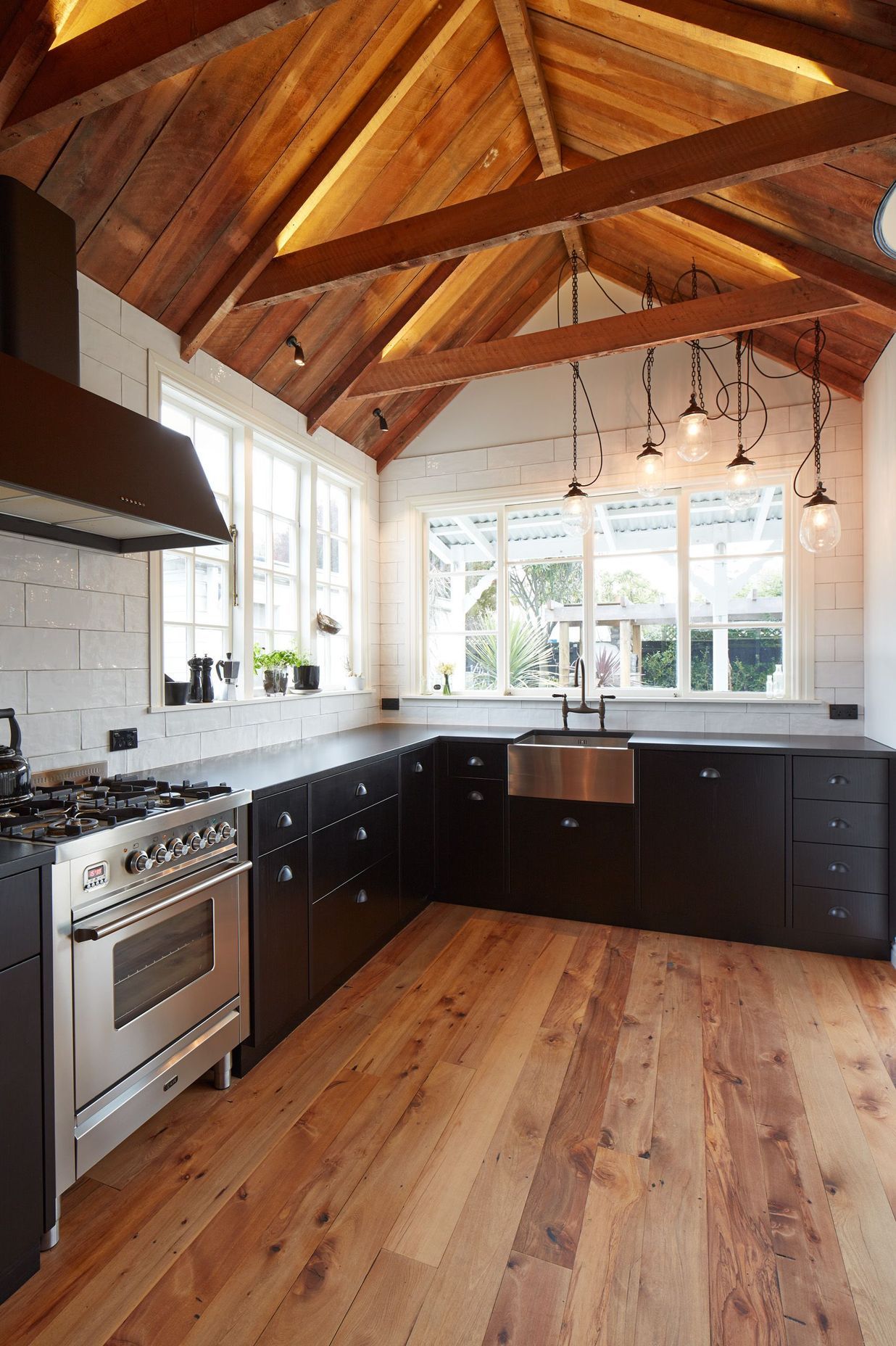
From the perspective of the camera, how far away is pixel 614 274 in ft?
13.0

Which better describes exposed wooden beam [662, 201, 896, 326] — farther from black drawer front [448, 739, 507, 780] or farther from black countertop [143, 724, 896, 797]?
black drawer front [448, 739, 507, 780]

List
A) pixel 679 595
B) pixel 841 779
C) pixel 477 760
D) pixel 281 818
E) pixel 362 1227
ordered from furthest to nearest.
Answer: pixel 679 595 < pixel 477 760 < pixel 841 779 < pixel 281 818 < pixel 362 1227

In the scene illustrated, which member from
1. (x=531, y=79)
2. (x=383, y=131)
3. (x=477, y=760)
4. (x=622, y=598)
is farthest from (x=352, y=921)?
(x=531, y=79)

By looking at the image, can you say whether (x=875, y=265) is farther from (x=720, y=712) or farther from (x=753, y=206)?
(x=720, y=712)

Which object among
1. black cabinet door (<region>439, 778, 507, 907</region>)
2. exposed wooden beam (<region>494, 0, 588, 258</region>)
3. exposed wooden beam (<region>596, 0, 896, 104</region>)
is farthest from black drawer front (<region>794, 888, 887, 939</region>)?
exposed wooden beam (<region>494, 0, 588, 258</region>)

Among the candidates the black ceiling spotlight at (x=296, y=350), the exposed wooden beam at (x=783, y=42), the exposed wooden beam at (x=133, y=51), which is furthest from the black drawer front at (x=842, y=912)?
the exposed wooden beam at (x=133, y=51)

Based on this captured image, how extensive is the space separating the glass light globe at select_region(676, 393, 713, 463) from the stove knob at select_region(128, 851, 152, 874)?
2.68 metres

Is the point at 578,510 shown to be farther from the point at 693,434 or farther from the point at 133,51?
the point at 133,51

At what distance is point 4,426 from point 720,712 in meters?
3.55

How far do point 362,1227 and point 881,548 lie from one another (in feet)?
11.1

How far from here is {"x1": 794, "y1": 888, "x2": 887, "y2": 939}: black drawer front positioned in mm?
3018

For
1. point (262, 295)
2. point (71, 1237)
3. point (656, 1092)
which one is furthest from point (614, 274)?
point (71, 1237)

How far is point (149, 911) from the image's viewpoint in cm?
178

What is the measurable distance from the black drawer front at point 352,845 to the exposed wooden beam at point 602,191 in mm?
2169
